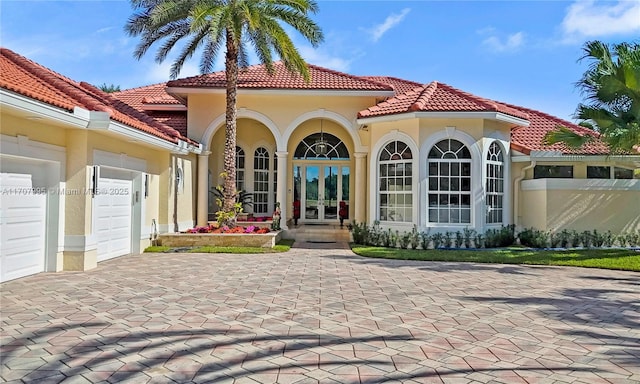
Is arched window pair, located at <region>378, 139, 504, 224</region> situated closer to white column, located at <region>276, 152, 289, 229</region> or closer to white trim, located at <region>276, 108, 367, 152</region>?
white trim, located at <region>276, 108, 367, 152</region>

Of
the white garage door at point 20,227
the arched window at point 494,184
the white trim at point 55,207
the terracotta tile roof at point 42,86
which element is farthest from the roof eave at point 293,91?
the white garage door at point 20,227

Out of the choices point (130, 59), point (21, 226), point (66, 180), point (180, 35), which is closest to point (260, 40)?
point (180, 35)

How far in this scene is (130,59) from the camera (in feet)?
57.2

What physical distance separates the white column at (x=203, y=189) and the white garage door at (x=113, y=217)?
528cm

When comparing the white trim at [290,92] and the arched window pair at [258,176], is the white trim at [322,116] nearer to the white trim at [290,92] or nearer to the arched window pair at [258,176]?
the white trim at [290,92]

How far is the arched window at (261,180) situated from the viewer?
70.7ft

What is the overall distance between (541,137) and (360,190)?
7490 mm

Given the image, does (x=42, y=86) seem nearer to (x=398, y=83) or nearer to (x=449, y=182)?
(x=449, y=182)

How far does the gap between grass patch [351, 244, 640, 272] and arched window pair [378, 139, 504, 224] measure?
1.44 meters

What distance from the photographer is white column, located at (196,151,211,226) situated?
19062mm

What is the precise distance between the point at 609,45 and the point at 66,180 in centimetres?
1489

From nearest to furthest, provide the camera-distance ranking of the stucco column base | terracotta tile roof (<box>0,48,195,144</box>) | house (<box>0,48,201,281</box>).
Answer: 1. house (<box>0,48,201,281</box>)
2. terracotta tile roof (<box>0,48,195,144</box>)
3. the stucco column base

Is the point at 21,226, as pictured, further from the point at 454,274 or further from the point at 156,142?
the point at 454,274

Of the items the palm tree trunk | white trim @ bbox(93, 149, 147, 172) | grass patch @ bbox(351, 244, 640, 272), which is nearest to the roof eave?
the palm tree trunk
